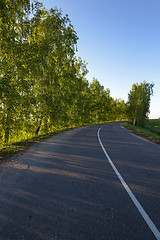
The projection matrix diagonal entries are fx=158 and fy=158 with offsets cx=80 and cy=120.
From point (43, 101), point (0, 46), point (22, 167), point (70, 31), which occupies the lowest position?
point (22, 167)

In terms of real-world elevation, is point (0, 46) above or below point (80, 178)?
above

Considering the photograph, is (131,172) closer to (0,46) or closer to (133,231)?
(133,231)

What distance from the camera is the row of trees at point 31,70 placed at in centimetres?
939

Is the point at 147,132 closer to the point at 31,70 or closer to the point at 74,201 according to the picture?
the point at 31,70

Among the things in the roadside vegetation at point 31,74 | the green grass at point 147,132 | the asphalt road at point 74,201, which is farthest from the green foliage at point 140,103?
the asphalt road at point 74,201

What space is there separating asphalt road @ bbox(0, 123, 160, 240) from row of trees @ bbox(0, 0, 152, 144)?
4.58m

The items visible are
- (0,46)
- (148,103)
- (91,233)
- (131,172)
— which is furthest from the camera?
(148,103)

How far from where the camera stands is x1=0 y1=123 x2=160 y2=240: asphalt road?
2.60 meters

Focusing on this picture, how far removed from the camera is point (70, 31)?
1655 cm

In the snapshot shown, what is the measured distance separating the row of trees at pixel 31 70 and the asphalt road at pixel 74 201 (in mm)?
4582

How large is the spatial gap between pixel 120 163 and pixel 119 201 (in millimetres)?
3165

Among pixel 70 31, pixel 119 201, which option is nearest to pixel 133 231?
pixel 119 201

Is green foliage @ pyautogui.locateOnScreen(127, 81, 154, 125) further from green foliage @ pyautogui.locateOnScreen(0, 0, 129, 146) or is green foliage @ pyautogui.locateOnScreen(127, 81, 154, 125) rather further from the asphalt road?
the asphalt road

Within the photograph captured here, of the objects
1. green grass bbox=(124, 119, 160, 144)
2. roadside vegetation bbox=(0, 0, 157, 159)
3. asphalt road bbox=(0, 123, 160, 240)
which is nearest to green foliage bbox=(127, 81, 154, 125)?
green grass bbox=(124, 119, 160, 144)
